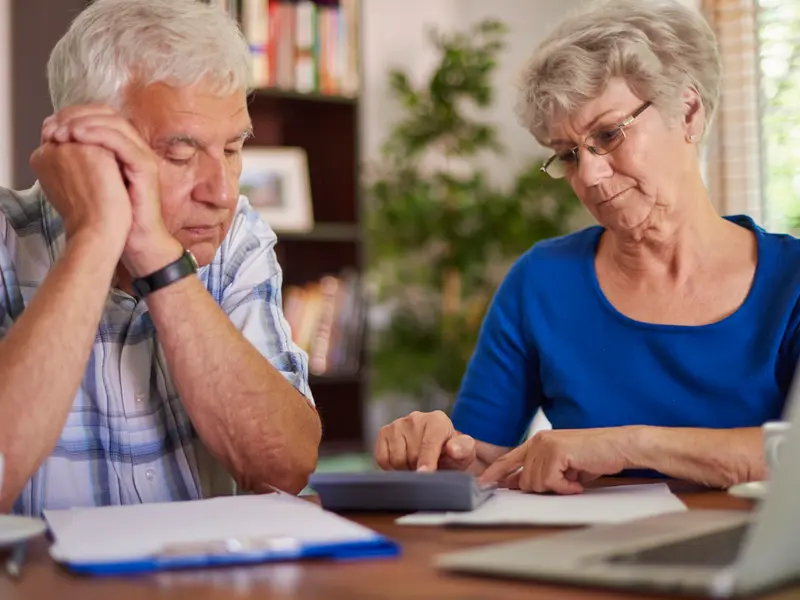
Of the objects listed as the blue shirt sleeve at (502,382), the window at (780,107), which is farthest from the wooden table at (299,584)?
the window at (780,107)

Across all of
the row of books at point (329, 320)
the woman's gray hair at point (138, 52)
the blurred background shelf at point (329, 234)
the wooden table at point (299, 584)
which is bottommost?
the row of books at point (329, 320)

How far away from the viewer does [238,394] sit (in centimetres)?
138

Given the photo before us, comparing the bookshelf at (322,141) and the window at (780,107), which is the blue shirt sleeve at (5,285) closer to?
the bookshelf at (322,141)

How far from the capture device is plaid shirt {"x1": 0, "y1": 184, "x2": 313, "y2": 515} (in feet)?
4.61

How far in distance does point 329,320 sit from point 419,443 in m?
2.59

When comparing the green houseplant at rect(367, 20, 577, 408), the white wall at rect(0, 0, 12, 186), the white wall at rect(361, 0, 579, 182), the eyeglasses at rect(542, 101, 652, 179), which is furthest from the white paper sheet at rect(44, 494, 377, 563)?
the white wall at rect(361, 0, 579, 182)

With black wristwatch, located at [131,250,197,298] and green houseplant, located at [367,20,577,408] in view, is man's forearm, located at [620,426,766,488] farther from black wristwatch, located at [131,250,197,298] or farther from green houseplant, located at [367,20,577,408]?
green houseplant, located at [367,20,577,408]

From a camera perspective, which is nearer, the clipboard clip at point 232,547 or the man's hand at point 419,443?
the clipboard clip at point 232,547

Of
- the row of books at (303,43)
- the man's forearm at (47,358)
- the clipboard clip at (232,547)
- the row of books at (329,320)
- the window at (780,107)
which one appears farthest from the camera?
the row of books at (329,320)

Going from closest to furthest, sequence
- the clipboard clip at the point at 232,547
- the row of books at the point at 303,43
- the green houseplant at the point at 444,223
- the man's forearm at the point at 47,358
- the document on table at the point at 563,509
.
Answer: the clipboard clip at the point at 232,547, the document on table at the point at 563,509, the man's forearm at the point at 47,358, the row of books at the point at 303,43, the green houseplant at the point at 444,223

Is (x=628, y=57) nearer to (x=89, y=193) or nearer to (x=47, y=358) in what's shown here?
(x=89, y=193)

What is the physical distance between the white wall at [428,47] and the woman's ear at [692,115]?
2.61m

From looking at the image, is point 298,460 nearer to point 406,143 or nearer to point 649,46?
point 649,46

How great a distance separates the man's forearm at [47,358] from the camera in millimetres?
1184
